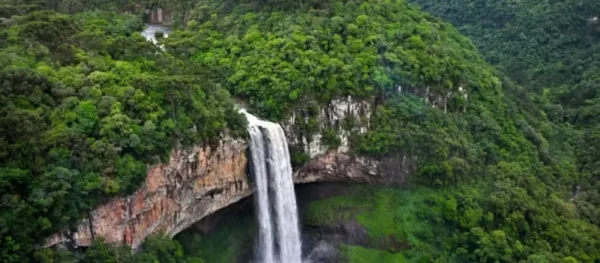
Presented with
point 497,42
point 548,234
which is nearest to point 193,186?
point 548,234

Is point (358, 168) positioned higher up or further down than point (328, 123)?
further down

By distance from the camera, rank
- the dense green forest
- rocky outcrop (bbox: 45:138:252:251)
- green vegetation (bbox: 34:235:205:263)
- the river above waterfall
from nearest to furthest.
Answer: green vegetation (bbox: 34:235:205:263) < the dense green forest < rocky outcrop (bbox: 45:138:252:251) < the river above waterfall

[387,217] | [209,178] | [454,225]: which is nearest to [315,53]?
[387,217]

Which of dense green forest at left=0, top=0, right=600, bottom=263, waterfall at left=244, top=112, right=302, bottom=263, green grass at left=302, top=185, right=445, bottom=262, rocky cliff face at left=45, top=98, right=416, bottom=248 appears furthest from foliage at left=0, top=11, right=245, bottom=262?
green grass at left=302, top=185, right=445, bottom=262

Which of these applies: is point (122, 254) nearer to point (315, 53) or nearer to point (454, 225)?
point (315, 53)

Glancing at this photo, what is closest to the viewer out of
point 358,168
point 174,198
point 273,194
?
point 174,198

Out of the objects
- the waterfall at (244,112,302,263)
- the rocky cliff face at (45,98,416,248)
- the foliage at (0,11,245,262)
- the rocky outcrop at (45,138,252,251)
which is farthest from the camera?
the waterfall at (244,112,302,263)

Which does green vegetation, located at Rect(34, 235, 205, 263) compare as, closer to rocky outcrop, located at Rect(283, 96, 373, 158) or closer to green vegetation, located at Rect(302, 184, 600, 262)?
rocky outcrop, located at Rect(283, 96, 373, 158)

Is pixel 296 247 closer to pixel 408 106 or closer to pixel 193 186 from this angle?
pixel 193 186
